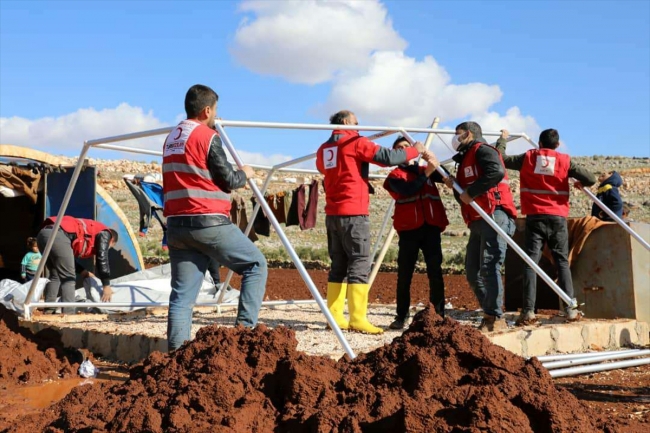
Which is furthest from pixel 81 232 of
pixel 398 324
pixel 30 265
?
pixel 398 324

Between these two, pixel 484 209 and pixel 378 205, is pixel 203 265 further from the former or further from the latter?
pixel 378 205

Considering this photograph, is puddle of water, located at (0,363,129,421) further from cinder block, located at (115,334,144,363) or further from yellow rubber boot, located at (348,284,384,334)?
yellow rubber boot, located at (348,284,384,334)

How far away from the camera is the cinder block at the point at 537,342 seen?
646 cm

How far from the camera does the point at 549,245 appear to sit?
25.4 feet

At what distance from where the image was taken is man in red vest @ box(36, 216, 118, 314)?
887cm

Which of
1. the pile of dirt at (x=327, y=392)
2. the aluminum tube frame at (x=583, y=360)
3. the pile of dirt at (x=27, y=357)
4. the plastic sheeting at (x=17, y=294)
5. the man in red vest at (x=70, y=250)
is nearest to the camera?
the pile of dirt at (x=327, y=392)

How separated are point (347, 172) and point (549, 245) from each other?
2.41 meters

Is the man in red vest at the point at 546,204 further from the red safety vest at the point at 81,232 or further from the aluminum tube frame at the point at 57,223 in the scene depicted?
the red safety vest at the point at 81,232

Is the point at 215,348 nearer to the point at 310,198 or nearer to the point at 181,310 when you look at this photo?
the point at 181,310

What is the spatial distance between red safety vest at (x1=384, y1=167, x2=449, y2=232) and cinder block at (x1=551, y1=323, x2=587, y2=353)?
1.44 metres

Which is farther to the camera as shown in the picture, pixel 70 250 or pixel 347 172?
pixel 70 250

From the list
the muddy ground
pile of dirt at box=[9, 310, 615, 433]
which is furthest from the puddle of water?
pile of dirt at box=[9, 310, 615, 433]

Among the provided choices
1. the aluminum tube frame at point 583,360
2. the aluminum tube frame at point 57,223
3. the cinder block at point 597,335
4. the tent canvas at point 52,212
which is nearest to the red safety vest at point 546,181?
the cinder block at point 597,335

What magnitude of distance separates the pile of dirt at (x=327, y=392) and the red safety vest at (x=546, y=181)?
3894 mm
